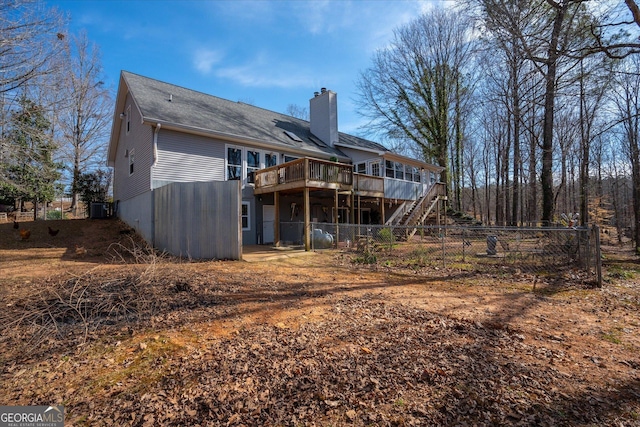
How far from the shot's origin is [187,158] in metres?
12.8

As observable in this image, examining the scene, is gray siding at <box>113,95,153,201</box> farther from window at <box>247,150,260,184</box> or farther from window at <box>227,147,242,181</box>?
window at <box>247,150,260,184</box>

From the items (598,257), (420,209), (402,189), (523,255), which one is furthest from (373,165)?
(598,257)

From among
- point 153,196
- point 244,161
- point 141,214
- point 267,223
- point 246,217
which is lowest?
point 267,223

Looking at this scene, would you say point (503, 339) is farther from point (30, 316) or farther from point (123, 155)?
point (123, 155)

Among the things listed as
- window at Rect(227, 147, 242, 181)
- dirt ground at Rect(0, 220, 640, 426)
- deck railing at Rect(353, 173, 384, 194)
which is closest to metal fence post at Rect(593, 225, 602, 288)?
dirt ground at Rect(0, 220, 640, 426)

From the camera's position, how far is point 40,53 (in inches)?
417

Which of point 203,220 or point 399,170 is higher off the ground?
point 399,170

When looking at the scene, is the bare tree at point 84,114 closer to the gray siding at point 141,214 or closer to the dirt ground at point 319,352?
the gray siding at point 141,214

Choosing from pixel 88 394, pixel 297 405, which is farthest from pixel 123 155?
pixel 297 405

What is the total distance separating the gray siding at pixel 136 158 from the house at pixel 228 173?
0.05 meters

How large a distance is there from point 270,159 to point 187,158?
4035 mm

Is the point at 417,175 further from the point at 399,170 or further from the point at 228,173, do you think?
the point at 228,173

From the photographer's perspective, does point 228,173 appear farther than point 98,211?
No

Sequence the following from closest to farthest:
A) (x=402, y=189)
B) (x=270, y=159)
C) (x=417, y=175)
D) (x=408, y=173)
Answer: (x=270, y=159) → (x=402, y=189) → (x=408, y=173) → (x=417, y=175)
